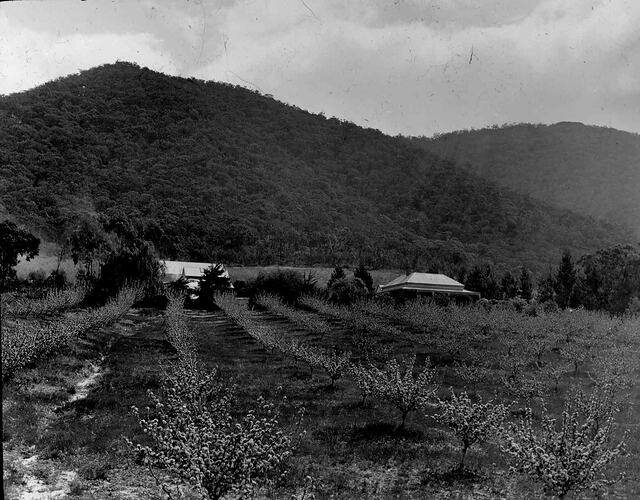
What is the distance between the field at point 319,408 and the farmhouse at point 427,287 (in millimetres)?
36315

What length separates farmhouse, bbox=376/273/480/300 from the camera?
79750 mm

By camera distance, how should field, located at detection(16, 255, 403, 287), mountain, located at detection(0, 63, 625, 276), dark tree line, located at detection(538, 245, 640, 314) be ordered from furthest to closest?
mountain, located at detection(0, 63, 625, 276), field, located at detection(16, 255, 403, 287), dark tree line, located at detection(538, 245, 640, 314)

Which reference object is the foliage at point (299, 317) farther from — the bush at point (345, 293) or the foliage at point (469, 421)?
the foliage at point (469, 421)

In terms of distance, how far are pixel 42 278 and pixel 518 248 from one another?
375 ft

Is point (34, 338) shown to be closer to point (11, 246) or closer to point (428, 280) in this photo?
point (11, 246)

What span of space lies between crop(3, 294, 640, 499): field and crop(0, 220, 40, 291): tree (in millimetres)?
10778

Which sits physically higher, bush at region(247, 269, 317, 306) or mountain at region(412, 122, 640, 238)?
mountain at region(412, 122, 640, 238)

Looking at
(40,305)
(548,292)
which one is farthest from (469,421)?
(548,292)

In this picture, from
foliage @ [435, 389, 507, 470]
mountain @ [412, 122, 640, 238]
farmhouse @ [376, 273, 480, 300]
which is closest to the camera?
foliage @ [435, 389, 507, 470]

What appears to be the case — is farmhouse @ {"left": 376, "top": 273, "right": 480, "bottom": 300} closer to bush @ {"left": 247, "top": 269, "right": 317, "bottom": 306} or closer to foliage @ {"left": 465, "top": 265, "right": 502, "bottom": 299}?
foliage @ {"left": 465, "top": 265, "right": 502, "bottom": 299}

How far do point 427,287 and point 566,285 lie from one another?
1937cm

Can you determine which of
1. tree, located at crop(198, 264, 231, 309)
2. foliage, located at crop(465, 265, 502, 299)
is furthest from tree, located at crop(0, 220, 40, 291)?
foliage, located at crop(465, 265, 502, 299)

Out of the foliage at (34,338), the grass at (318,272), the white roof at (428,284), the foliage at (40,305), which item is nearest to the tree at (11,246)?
the foliage at (40,305)

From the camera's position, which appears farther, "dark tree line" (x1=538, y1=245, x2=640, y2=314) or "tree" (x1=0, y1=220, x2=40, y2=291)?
"dark tree line" (x1=538, y1=245, x2=640, y2=314)
